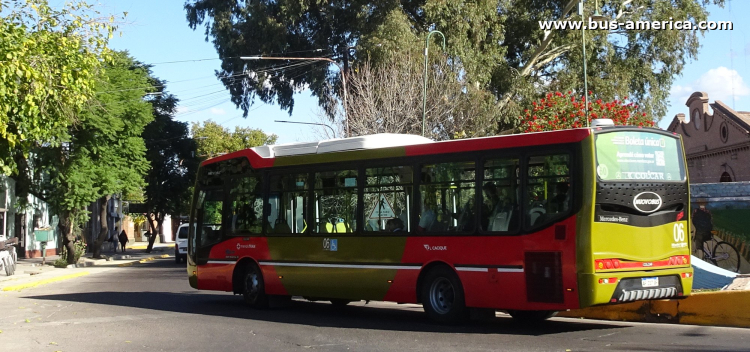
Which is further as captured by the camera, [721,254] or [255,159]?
[721,254]

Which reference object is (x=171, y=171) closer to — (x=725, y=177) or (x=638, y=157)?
(x=725, y=177)

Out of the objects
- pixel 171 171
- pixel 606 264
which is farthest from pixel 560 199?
pixel 171 171

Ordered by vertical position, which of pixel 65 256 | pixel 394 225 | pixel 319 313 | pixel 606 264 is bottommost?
pixel 319 313

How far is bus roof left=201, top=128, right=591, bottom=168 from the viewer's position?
1123 centimetres

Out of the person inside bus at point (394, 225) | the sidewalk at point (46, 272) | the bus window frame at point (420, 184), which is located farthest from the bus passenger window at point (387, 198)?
the sidewalk at point (46, 272)


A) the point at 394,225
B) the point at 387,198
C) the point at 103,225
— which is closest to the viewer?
the point at 394,225

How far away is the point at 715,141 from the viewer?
3953 centimetres

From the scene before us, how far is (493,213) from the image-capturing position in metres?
11.8

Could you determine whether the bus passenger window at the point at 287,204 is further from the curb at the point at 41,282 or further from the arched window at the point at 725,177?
Result: the arched window at the point at 725,177

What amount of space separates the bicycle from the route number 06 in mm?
6499

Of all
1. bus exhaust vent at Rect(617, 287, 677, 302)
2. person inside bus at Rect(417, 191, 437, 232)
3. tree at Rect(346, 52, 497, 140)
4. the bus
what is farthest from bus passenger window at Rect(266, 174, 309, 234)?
tree at Rect(346, 52, 497, 140)

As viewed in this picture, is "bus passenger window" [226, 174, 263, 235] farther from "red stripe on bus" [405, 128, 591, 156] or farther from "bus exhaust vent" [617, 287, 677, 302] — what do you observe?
"bus exhaust vent" [617, 287, 677, 302]

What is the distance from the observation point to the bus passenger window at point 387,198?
13.1m

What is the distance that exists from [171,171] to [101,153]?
21.4m
